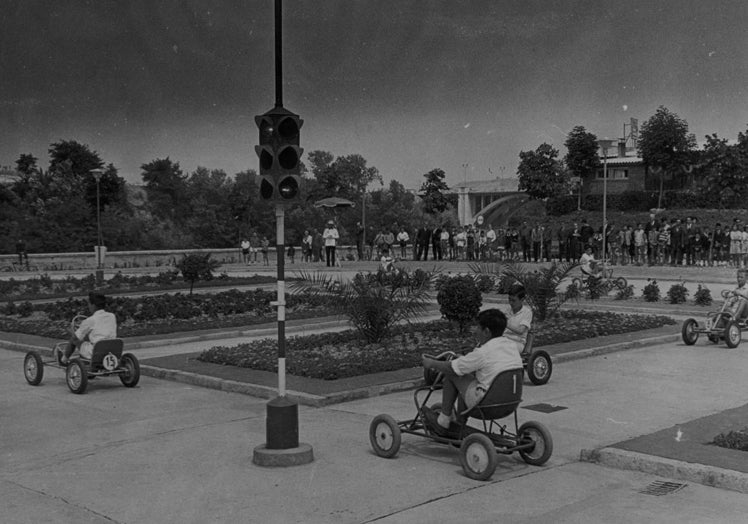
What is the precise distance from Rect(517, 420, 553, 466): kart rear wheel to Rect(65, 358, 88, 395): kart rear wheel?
21.2 ft

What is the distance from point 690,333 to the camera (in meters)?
15.6

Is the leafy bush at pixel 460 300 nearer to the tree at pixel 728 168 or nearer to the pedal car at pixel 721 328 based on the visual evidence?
the pedal car at pixel 721 328

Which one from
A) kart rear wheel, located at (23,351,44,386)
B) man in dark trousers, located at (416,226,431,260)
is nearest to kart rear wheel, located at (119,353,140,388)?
kart rear wheel, located at (23,351,44,386)

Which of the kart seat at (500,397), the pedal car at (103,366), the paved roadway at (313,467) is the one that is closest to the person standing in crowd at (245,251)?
the pedal car at (103,366)

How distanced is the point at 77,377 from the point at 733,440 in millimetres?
8227

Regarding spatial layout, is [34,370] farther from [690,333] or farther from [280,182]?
[690,333]

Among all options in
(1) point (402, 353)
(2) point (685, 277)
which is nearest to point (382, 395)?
(1) point (402, 353)

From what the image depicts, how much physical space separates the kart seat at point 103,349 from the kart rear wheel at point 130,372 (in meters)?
0.24

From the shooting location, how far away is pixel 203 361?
13883 millimetres

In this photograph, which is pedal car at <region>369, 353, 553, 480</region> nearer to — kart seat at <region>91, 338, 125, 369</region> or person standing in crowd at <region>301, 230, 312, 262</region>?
kart seat at <region>91, 338, 125, 369</region>

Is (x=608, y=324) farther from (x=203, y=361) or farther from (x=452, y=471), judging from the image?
(x=452, y=471)

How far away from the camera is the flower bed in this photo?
1249 centimetres

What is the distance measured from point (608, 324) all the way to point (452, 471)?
34.4 feet

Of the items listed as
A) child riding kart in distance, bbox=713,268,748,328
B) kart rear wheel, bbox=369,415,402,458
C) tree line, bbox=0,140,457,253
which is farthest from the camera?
tree line, bbox=0,140,457,253
